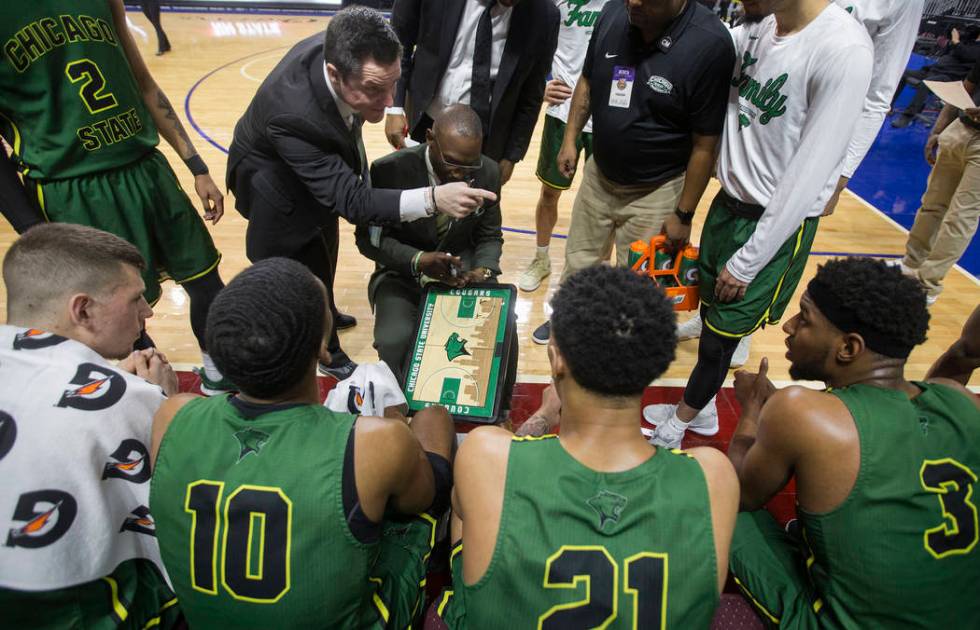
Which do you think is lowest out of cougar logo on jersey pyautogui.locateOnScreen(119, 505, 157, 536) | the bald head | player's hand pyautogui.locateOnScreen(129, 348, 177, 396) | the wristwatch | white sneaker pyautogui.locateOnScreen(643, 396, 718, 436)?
white sneaker pyautogui.locateOnScreen(643, 396, 718, 436)

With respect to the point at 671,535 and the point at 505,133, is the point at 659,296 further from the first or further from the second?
the point at 505,133

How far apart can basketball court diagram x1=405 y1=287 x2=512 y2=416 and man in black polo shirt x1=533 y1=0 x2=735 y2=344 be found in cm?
→ 80

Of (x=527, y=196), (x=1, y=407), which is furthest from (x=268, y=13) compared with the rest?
(x=1, y=407)

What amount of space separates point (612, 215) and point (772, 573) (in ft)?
5.69

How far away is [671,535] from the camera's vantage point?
1149 mm

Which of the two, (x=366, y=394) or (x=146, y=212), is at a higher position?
(x=146, y=212)

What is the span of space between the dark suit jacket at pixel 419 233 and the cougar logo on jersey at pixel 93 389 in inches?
49.2

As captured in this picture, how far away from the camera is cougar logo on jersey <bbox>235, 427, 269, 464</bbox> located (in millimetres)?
1227

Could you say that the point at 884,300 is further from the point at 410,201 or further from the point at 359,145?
the point at 359,145

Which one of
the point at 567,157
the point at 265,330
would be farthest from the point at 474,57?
the point at 265,330

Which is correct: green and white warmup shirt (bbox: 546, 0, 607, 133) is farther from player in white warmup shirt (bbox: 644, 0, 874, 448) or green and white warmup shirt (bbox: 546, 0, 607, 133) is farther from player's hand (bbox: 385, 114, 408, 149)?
player in white warmup shirt (bbox: 644, 0, 874, 448)

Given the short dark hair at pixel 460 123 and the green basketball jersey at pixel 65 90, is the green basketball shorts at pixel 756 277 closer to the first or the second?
the short dark hair at pixel 460 123

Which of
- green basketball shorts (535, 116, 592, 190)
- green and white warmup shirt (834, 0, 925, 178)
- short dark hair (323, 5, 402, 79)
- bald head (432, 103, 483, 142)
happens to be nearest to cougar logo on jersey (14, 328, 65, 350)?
short dark hair (323, 5, 402, 79)

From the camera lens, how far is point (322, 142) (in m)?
2.21
